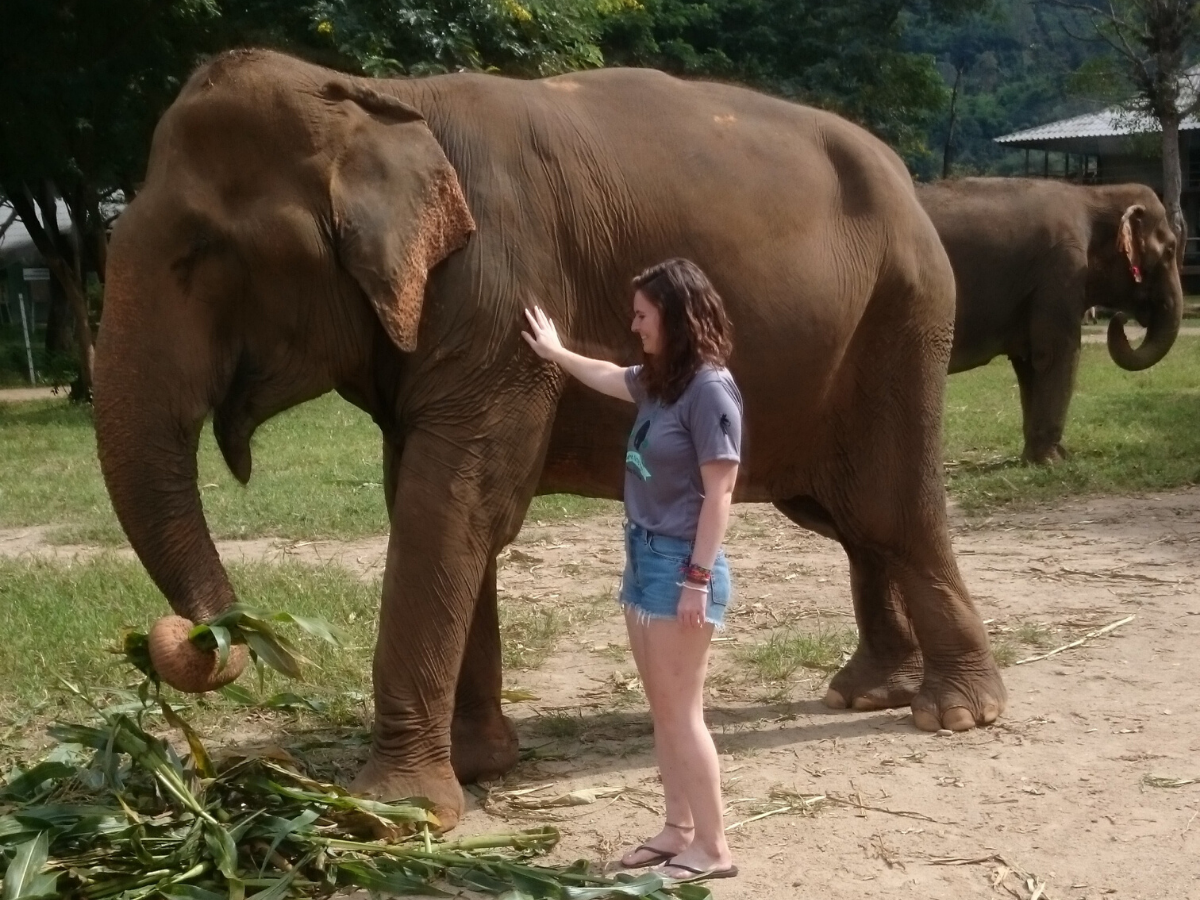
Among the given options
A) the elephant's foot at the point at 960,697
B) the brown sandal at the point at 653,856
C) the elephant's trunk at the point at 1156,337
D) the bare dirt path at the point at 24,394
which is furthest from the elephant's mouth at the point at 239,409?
the bare dirt path at the point at 24,394

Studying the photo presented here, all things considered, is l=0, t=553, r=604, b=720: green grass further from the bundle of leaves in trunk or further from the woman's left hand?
the woman's left hand

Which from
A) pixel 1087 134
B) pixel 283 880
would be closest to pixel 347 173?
pixel 283 880

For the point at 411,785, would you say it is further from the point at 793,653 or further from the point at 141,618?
the point at 141,618

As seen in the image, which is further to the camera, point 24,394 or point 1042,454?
point 24,394

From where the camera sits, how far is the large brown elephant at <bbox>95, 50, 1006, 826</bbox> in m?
3.90

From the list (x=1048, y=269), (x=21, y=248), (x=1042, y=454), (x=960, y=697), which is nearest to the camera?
(x=960, y=697)

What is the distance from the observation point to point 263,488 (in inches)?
399

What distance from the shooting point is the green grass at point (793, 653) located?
226 inches

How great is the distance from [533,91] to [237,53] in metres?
0.87

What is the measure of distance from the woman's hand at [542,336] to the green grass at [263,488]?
12.8 ft

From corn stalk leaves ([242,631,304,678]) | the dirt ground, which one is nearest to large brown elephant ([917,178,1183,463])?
the dirt ground

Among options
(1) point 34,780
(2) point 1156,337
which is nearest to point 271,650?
(1) point 34,780

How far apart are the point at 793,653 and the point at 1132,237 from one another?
709 centimetres

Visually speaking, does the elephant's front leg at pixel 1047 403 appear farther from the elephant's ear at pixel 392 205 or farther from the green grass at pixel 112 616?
the elephant's ear at pixel 392 205
